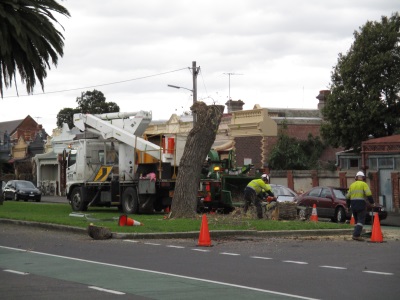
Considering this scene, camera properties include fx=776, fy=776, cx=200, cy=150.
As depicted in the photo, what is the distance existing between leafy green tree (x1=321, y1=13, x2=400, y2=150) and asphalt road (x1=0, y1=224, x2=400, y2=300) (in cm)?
2231

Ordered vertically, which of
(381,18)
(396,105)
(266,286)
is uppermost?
(381,18)

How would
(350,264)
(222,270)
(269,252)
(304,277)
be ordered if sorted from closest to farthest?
(304,277), (222,270), (350,264), (269,252)

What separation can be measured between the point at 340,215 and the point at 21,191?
26.8 m

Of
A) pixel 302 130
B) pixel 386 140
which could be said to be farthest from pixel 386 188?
pixel 302 130

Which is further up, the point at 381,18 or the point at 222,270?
the point at 381,18

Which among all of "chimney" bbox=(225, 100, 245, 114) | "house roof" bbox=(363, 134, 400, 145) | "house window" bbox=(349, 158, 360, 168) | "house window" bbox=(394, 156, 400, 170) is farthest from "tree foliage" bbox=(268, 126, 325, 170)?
"chimney" bbox=(225, 100, 245, 114)

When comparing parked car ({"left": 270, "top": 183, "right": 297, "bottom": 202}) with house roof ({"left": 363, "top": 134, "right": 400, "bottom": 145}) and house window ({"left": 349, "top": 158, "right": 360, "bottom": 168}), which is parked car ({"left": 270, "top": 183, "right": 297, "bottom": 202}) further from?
house window ({"left": 349, "top": 158, "right": 360, "bottom": 168})

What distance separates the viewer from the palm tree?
20828mm

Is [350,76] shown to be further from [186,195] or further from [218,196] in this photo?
[186,195]

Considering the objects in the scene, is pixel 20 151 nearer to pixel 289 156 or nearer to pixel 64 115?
pixel 64 115

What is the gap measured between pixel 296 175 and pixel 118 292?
3375 cm

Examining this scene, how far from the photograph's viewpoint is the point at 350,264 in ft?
45.5

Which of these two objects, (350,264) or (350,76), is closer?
(350,264)

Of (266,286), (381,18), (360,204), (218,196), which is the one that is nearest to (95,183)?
(218,196)
